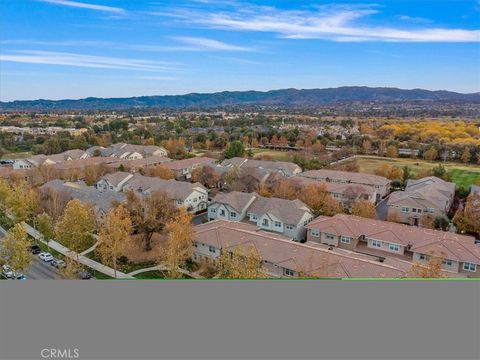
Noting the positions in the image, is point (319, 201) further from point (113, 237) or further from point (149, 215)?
point (113, 237)

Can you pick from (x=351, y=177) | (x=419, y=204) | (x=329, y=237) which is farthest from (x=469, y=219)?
(x=351, y=177)

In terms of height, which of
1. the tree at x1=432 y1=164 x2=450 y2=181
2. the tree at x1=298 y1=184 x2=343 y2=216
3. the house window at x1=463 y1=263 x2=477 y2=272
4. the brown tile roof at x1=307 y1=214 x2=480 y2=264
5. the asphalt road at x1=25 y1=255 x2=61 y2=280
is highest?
the tree at x1=432 y1=164 x2=450 y2=181

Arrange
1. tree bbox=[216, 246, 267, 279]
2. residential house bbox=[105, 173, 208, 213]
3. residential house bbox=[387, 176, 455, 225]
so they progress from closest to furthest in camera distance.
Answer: tree bbox=[216, 246, 267, 279], residential house bbox=[387, 176, 455, 225], residential house bbox=[105, 173, 208, 213]

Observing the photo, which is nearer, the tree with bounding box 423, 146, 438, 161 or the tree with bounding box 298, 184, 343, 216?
the tree with bounding box 298, 184, 343, 216

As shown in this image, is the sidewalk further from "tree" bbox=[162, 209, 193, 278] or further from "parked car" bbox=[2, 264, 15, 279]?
"parked car" bbox=[2, 264, 15, 279]

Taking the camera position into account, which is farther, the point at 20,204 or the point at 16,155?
the point at 16,155

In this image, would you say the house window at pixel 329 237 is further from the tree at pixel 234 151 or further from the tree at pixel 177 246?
the tree at pixel 234 151

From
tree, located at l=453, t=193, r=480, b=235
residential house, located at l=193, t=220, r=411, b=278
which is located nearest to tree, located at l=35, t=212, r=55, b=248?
residential house, located at l=193, t=220, r=411, b=278

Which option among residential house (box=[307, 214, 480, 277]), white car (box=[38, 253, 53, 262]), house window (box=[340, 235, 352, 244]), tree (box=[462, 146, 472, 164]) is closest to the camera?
residential house (box=[307, 214, 480, 277])
